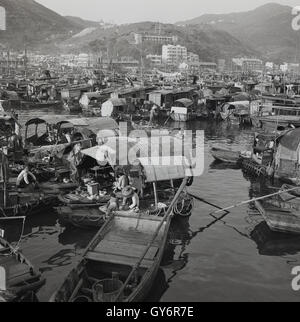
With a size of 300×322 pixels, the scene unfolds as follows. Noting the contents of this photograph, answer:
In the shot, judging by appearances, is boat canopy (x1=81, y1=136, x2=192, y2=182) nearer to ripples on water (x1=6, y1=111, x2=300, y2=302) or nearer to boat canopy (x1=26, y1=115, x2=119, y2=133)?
ripples on water (x1=6, y1=111, x2=300, y2=302)

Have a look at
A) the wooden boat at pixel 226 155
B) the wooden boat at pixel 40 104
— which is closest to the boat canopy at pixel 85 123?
the wooden boat at pixel 226 155

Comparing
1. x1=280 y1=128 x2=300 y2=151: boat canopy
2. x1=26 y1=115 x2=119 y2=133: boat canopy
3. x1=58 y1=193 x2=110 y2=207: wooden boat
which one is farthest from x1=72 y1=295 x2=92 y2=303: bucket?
x1=26 y1=115 x2=119 y2=133: boat canopy

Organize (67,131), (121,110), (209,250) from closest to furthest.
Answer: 1. (209,250)
2. (67,131)
3. (121,110)

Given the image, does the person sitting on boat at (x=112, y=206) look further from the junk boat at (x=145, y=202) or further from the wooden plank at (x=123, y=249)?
the wooden plank at (x=123, y=249)

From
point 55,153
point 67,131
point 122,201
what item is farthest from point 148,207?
point 67,131

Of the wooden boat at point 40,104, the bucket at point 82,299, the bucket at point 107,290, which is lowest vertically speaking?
the bucket at point 82,299

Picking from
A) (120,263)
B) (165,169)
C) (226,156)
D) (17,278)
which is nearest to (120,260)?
(120,263)
